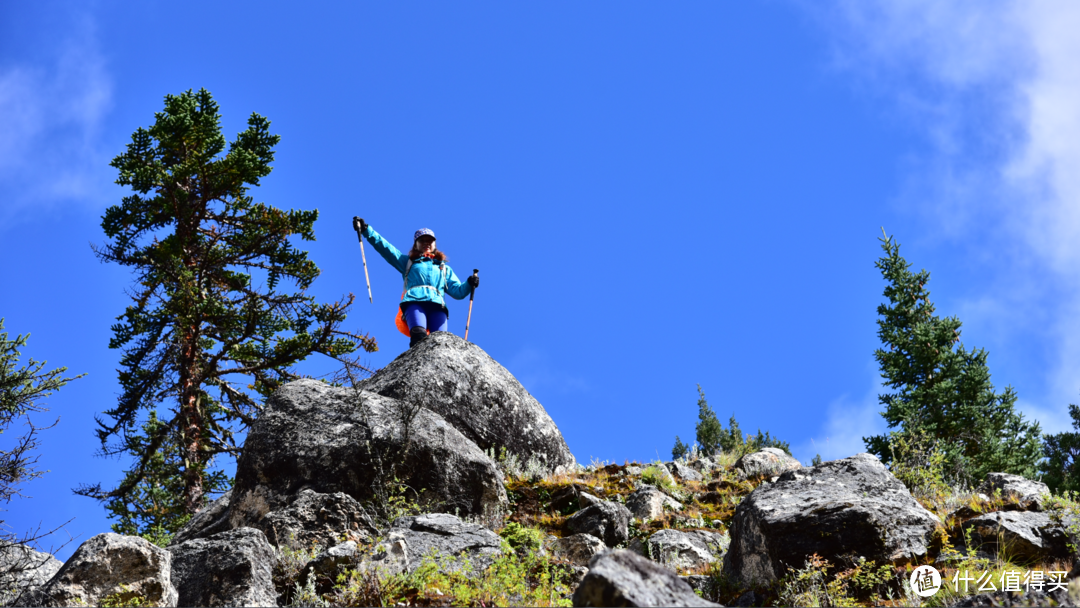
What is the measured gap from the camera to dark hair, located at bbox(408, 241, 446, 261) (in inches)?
603

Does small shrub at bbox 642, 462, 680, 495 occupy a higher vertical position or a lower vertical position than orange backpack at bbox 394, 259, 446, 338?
lower

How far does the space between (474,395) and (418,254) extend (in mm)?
3864

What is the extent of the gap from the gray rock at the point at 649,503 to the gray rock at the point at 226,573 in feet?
15.5

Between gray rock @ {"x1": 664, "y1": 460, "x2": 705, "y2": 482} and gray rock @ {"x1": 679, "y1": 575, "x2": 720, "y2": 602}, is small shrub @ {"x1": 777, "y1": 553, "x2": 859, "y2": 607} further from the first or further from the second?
gray rock @ {"x1": 664, "y1": 460, "x2": 705, "y2": 482}

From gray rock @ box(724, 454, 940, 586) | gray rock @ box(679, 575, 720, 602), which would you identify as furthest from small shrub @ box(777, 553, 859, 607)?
gray rock @ box(679, 575, 720, 602)

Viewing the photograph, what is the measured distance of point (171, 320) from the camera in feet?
57.9

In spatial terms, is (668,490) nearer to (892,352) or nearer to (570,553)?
(570,553)

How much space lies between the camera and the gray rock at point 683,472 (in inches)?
495

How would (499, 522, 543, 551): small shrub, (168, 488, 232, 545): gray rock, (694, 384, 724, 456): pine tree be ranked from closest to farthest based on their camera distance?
(499, 522, 543, 551): small shrub < (168, 488, 232, 545): gray rock < (694, 384, 724, 456): pine tree

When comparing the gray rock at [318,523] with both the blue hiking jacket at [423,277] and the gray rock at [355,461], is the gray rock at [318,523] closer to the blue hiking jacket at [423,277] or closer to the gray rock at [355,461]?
the gray rock at [355,461]

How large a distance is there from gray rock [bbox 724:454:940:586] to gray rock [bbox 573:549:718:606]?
2747mm

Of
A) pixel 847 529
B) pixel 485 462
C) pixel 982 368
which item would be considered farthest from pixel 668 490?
pixel 982 368

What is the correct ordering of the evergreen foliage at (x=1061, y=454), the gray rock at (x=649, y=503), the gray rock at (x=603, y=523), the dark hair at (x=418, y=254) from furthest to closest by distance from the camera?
the evergreen foliage at (x=1061, y=454) < the dark hair at (x=418, y=254) < the gray rock at (x=649, y=503) < the gray rock at (x=603, y=523)

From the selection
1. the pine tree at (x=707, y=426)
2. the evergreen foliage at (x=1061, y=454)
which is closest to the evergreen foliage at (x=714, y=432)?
the pine tree at (x=707, y=426)
